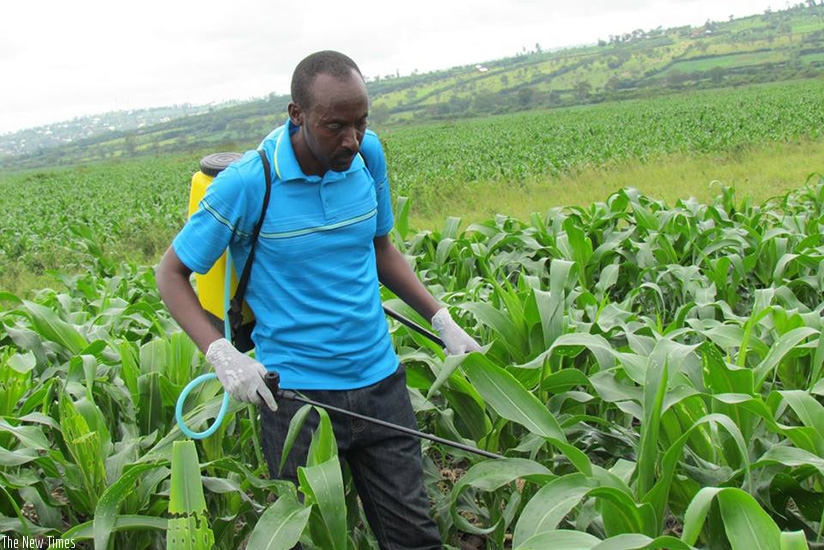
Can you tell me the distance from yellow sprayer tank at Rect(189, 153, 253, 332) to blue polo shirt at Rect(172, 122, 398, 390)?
0.06 m

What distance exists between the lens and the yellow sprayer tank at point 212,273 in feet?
7.24

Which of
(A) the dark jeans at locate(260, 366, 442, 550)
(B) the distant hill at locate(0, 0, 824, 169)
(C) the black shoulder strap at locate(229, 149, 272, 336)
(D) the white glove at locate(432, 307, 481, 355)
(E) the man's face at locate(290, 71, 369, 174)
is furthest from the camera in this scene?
(B) the distant hill at locate(0, 0, 824, 169)

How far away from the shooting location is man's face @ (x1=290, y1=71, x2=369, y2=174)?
6.39 feet

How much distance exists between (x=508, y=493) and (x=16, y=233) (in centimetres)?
1418

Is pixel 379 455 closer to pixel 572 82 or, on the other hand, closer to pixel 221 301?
pixel 221 301

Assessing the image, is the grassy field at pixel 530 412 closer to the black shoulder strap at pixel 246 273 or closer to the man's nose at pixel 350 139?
the black shoulder strap at pixel 246 273

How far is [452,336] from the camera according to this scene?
2.51m

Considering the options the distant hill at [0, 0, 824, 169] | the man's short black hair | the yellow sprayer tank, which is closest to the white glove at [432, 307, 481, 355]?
the yellow sprayer tank

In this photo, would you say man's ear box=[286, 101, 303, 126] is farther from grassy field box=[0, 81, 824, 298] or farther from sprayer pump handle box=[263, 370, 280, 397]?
grassy field box=[0, 81, 824, 298]

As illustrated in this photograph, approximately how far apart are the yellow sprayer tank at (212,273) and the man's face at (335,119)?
331 millimetres

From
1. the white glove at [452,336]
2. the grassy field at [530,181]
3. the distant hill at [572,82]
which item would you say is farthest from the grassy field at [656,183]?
the distant hill at [572,82]

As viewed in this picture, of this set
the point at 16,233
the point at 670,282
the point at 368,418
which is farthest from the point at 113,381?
the point at 16,233

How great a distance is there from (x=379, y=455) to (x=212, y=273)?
0.71 m

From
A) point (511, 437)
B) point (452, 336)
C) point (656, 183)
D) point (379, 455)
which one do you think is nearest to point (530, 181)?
point (656, 183)
